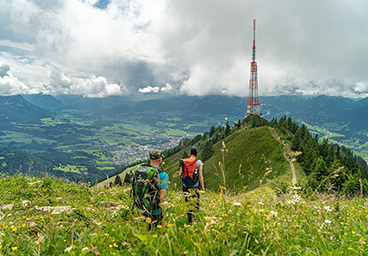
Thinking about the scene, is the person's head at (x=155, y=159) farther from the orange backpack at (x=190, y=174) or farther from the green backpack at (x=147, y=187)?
the orange backpack at (x=190, y=174)

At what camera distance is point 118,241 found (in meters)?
3.26

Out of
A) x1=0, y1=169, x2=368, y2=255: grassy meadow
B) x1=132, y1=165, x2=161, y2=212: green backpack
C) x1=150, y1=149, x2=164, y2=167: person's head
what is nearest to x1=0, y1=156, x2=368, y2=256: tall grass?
x1=0, y1=169, x2=368, y2=255: grassy meadow

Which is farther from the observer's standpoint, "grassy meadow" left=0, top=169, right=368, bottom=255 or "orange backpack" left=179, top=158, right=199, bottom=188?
"orange backpack" left=179, top=158, right=199, bottom=188

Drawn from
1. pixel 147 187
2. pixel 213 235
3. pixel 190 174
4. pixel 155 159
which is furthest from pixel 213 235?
pixel 190 174

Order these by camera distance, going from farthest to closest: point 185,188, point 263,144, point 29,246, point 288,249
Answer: point 263,144 → point 185,188 → point 29,246 → point 288,249

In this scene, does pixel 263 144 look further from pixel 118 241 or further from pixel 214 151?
pixel 118 241

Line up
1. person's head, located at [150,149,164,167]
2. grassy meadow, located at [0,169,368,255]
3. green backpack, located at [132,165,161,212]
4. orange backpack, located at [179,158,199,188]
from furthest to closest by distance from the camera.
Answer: orange backpack, located at [179,158,199,188]
person's head, located at [150,149,164,167]
green backpack, located at [132,165,161,212]
grassy meadow, located at [0,169,368,255]

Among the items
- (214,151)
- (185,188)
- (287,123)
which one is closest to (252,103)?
(287,123)

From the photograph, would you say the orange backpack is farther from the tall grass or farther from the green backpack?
the tall grass

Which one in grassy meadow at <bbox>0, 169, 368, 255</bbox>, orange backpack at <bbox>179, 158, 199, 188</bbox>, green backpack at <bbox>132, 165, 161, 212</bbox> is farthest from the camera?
orange backpack at <bbox>179, 158, 199, 188</bbox>

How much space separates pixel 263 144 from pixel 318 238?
2985 inches

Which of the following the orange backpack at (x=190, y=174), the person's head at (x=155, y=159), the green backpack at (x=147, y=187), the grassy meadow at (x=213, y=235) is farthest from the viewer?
the orange backpack at (x=190, y=174)

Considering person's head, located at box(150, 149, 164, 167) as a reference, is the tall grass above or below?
below

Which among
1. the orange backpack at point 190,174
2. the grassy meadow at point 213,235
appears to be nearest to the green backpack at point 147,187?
the grassy meadow at point 213,235
